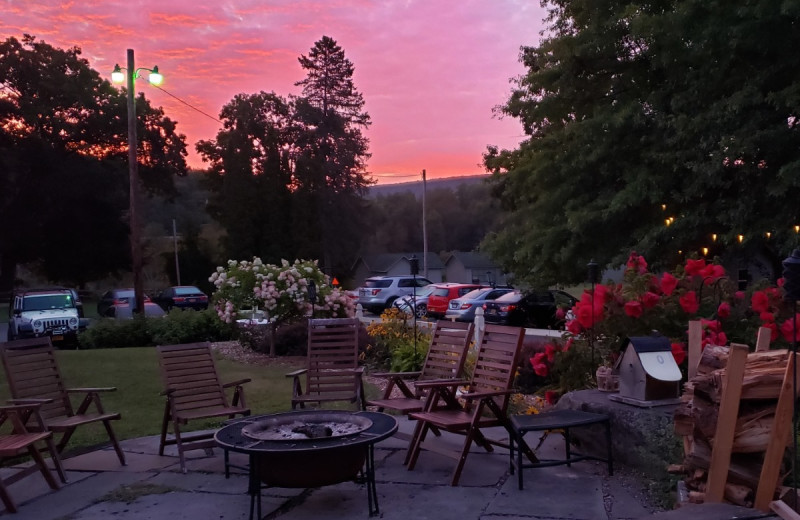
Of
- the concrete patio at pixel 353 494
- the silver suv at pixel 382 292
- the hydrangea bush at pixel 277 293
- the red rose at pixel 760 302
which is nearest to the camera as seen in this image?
the concrete patio at pixel 353 494

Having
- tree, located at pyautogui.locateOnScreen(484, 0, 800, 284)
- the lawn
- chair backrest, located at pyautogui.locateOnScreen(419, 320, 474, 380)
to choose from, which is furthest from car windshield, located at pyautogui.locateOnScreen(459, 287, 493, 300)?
chair backrest, located at pyautogui.locateOnScreen(419, 320, 474, 380)

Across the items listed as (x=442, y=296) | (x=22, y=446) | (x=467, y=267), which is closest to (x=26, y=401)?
(x=22, y=446)

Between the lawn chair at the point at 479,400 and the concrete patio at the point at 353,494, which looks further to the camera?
the lawn chair at the point at 479,400

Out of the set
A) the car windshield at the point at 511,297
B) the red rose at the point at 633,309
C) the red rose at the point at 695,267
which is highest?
the red rose at the point at 695,267

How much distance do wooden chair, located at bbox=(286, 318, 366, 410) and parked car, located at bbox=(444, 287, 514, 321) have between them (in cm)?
1307

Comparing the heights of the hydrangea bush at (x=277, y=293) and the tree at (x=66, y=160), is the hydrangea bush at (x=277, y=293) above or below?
below

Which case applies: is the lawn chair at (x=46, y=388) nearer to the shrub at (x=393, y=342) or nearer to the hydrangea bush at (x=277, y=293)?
the shrub at (x=393, y=342)

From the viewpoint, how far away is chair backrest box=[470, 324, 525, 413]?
546 centimetres

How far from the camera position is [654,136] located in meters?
13.2

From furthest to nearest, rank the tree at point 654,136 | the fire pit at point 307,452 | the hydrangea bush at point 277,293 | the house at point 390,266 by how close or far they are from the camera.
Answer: the house at point 390,266, the hydrangea bush at point 277,293, the tree at point 654,136, the fire pit at point 307,452

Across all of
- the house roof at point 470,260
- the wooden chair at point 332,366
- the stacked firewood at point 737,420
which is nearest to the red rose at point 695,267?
the stacked firewood at point 737,420

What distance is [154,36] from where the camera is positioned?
47.8 ft

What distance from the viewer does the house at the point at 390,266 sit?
52.7 meters

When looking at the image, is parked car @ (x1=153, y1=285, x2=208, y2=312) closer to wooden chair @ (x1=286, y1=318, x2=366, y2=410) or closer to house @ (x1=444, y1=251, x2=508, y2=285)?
wooden chair @ (x1=286, y1=318, x2=366, y2=410)
